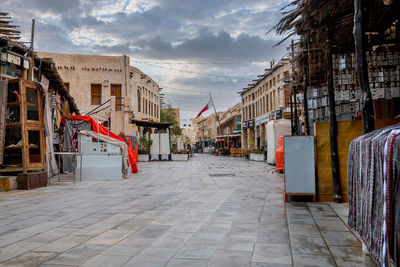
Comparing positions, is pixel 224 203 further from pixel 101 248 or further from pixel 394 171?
pixel 394 171

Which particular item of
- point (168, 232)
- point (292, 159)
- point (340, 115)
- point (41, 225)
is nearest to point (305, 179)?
point (292, 159)

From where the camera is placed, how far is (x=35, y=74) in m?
12.2

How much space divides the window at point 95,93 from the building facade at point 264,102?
45.4 feet

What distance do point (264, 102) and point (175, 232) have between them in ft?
101

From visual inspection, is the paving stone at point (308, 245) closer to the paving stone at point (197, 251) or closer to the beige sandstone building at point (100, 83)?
the paving stone at point (197, 251)

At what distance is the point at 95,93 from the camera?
1085 inches

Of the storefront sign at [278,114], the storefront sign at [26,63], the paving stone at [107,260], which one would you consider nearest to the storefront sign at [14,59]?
the storefront sign at [26,63]

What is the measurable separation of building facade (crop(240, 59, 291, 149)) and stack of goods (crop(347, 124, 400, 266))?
2089 centimetres

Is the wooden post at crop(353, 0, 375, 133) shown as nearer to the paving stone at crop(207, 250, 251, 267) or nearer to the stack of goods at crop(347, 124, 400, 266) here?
the stack of goods at crop(347, 124, 400, 266)

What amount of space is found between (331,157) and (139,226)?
386cm

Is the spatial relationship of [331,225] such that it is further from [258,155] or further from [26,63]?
[258,155]

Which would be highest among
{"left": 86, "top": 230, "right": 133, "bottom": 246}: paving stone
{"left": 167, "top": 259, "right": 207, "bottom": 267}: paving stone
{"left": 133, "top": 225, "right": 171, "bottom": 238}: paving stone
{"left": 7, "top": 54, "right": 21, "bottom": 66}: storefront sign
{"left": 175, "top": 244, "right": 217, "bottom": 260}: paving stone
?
{"left": 7, "top": 54, "right": 21, "bottom": 66}: storefront sign

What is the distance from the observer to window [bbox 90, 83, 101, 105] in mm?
27484

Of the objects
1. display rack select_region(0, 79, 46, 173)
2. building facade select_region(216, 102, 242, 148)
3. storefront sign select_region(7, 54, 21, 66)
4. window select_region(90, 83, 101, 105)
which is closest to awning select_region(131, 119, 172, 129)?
window select_region(90, 83, 101, 105)
